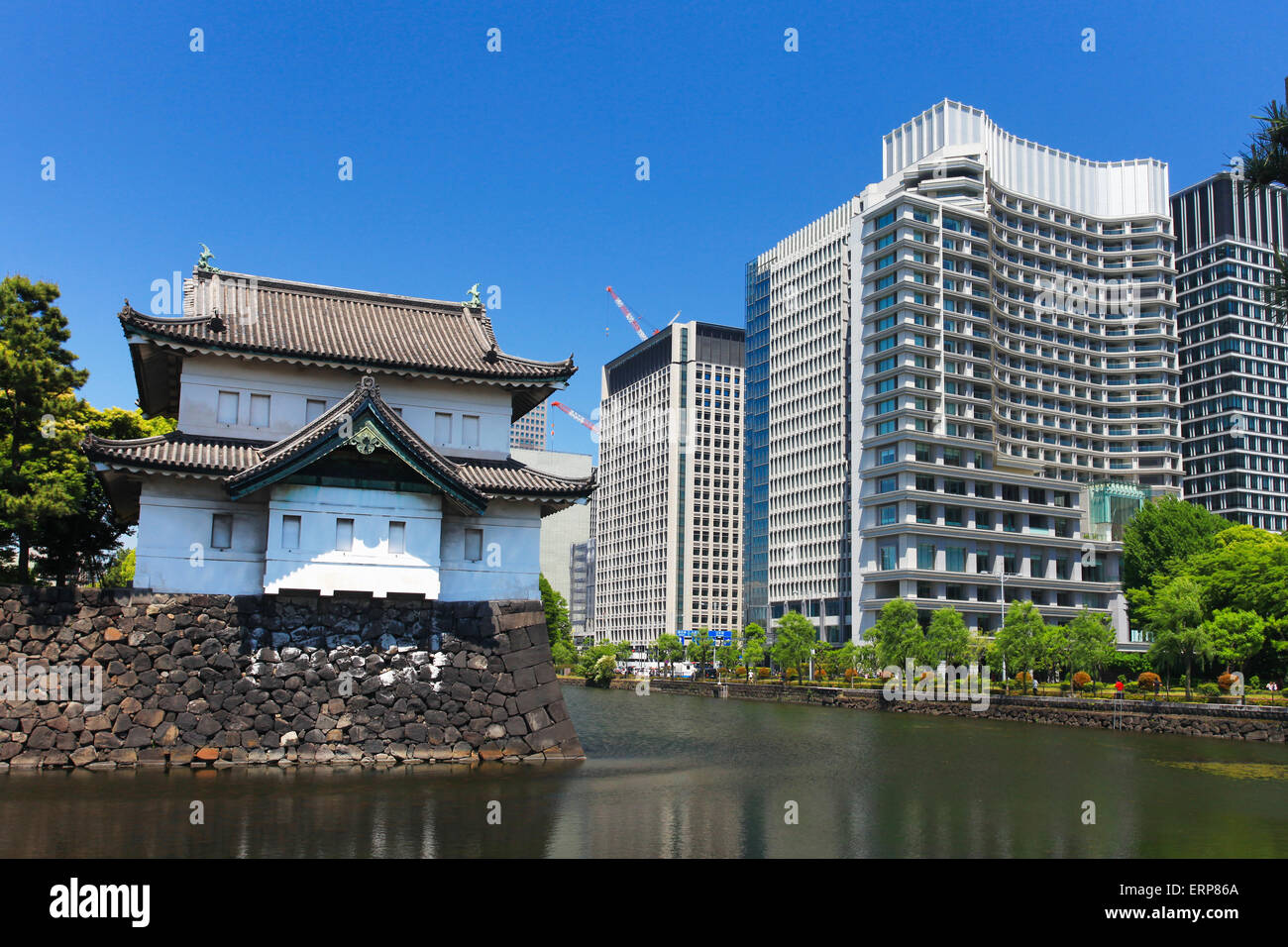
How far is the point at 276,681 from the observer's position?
104 ft

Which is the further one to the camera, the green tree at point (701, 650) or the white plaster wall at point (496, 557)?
the green tree at point (701, 650)

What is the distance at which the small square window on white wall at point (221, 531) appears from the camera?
107 feet

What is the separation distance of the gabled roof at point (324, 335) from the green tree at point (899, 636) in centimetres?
6711

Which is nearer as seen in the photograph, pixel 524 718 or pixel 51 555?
pixel 524 718

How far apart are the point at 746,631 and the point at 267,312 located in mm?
112333

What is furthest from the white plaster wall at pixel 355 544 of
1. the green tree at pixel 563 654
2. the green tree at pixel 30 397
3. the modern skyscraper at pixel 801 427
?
the modern skyscraper at pixel 801 427

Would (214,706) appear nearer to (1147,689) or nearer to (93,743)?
(93,743)

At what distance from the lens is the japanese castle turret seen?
31.9 meters

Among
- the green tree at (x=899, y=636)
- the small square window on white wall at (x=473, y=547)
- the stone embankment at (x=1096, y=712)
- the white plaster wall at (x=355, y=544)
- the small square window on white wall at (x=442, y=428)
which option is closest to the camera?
the white plaster wall at (x=355, y=544)

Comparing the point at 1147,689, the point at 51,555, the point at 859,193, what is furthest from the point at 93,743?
the point at 859,193

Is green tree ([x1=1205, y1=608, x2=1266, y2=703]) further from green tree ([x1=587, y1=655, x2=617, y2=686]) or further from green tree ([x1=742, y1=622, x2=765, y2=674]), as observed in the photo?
green tree ([x1=587, y1=655, x2=617, y2=686])

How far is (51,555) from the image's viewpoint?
41.0 meters

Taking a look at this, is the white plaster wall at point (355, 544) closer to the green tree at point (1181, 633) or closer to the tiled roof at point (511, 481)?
the tiled roof at point (511, 481)

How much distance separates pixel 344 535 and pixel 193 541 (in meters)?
4.97
